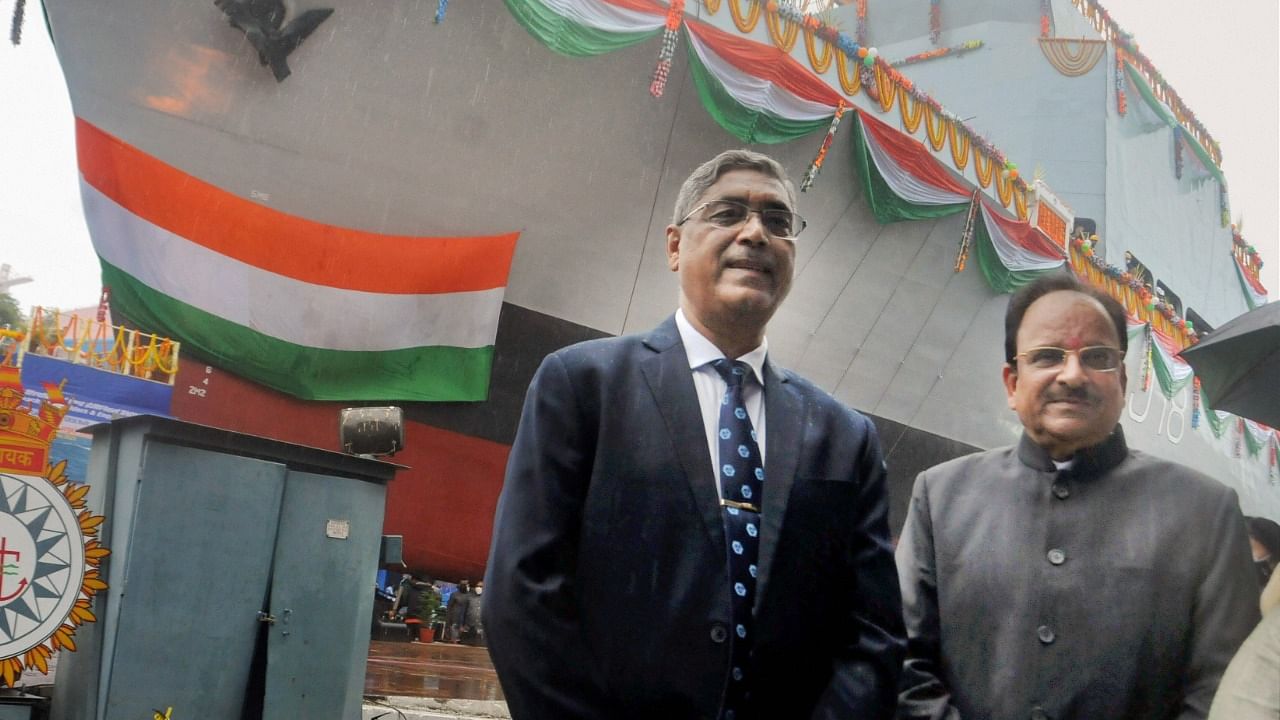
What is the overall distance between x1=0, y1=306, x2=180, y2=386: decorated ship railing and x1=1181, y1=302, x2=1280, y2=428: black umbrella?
733 cm

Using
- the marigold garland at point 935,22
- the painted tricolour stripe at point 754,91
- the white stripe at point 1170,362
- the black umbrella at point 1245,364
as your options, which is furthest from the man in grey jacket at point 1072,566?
the marigold garland at point 935,22

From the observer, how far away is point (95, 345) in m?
7.31

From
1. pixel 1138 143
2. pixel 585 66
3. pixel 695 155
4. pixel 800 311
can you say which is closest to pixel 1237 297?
pixel 1138 143

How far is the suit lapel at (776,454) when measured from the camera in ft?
4.43

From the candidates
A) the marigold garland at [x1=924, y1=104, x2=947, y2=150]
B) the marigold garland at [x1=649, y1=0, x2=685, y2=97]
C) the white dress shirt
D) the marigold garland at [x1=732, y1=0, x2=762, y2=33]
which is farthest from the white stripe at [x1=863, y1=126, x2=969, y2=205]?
the white dress shirt

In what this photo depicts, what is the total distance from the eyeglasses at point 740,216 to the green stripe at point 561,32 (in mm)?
6504

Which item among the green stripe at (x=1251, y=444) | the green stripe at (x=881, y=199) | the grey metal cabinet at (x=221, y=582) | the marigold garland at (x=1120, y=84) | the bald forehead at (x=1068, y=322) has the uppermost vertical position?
the marigold garland at (x=1120, y=84)

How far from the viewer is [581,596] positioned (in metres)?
1.33

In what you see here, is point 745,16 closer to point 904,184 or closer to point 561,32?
point 561,32

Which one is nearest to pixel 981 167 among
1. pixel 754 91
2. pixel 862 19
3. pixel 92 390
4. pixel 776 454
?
pixel 754 91

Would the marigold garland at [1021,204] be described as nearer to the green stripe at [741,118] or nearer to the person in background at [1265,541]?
the green stripe at [741,118]

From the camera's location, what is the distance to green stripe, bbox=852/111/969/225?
391 inches

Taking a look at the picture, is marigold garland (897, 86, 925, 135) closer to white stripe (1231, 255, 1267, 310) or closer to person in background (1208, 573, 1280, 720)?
person in background (1208, 573, 1280, 720)

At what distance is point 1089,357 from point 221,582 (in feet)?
11.3
